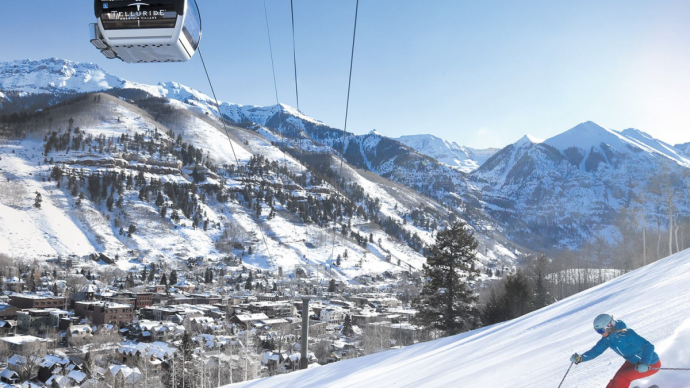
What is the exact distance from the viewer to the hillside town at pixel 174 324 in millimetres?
30344

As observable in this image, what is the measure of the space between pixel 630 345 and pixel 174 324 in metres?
55.1

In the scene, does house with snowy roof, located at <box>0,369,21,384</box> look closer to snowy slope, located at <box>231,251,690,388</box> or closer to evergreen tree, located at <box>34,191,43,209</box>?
snowy slope, located at <box>231,251,690,388</box>

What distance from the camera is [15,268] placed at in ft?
270

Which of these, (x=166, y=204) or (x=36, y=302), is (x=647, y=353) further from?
(x=166, y=204)

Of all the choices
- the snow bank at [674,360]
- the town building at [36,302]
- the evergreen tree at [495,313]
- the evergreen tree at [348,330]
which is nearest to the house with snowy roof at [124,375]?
the evergreen tree at [495,313]

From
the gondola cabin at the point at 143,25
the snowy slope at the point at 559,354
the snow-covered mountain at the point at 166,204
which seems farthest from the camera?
the snow-covered mountain at the point at 166,204

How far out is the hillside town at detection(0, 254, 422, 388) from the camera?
30344 millimetres

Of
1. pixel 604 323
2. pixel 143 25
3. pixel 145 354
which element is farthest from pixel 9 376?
pixel 604 323

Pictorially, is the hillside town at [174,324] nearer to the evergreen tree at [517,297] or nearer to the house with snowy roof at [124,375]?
the house with snowy roof at [124,375]

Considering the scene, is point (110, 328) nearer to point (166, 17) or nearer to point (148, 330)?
point (148, 330)

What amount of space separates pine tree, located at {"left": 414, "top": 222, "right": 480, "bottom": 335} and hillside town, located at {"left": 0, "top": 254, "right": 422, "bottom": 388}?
563 cm

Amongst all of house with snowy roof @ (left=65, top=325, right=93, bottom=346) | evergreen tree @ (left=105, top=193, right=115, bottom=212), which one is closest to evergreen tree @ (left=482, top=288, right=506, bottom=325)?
house with snowy roof @ (left=65, top=325, right=93, bottom=346)

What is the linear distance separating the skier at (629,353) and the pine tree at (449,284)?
51.5ft

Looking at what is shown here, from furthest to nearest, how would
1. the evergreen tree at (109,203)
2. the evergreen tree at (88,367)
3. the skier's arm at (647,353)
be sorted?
the evergreen tree at (109,203) → the evergreen tree at (88,367) → the skier's arm at (647,353)
